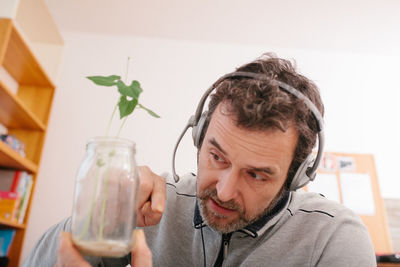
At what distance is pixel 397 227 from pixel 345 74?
4.38 ft

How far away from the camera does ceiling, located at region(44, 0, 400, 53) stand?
2.40 metres

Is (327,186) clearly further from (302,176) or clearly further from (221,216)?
(221,216)

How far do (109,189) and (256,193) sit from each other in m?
0.48

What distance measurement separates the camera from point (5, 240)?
2.07 metres

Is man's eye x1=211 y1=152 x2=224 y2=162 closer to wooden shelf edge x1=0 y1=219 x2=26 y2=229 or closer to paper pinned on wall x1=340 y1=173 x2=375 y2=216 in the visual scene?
wooden shelf edge x1=0 y1=219 x2=26 y2=229

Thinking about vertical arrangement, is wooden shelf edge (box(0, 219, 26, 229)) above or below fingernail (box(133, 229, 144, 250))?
below

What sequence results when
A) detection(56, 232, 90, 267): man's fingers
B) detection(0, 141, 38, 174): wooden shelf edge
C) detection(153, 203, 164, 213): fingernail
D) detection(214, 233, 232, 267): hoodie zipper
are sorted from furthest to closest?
detection(0, 141, 38, 174): wooden shelf edge
detection(214, 233, 232, 267): hoodie zipper
detection(153, 203, 164, 213): fingernail
detection(56, 232, 90, 267): man's fingers

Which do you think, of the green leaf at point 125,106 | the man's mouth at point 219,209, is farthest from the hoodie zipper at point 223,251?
the green leaf at point 125,106

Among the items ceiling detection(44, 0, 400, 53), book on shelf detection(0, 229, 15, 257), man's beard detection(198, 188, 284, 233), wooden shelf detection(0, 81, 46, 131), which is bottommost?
book on shelf detection(0, 229, 15, 257)

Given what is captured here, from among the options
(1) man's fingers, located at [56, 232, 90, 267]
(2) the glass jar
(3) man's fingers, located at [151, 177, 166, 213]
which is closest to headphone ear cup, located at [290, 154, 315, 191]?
(3) man's fingers, located at [151, 177, 166, 213]

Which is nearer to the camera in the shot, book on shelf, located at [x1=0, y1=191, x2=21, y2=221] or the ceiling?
book on shelf, located at [x1=0, y1=191, x2=21, y2=221]

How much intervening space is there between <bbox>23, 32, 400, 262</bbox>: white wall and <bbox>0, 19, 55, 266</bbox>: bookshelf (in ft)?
0.27

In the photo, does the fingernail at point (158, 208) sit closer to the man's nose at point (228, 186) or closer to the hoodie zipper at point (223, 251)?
the man's nose at point (228, 186)

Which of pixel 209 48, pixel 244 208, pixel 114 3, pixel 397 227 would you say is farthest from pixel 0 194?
pixel 397 227
